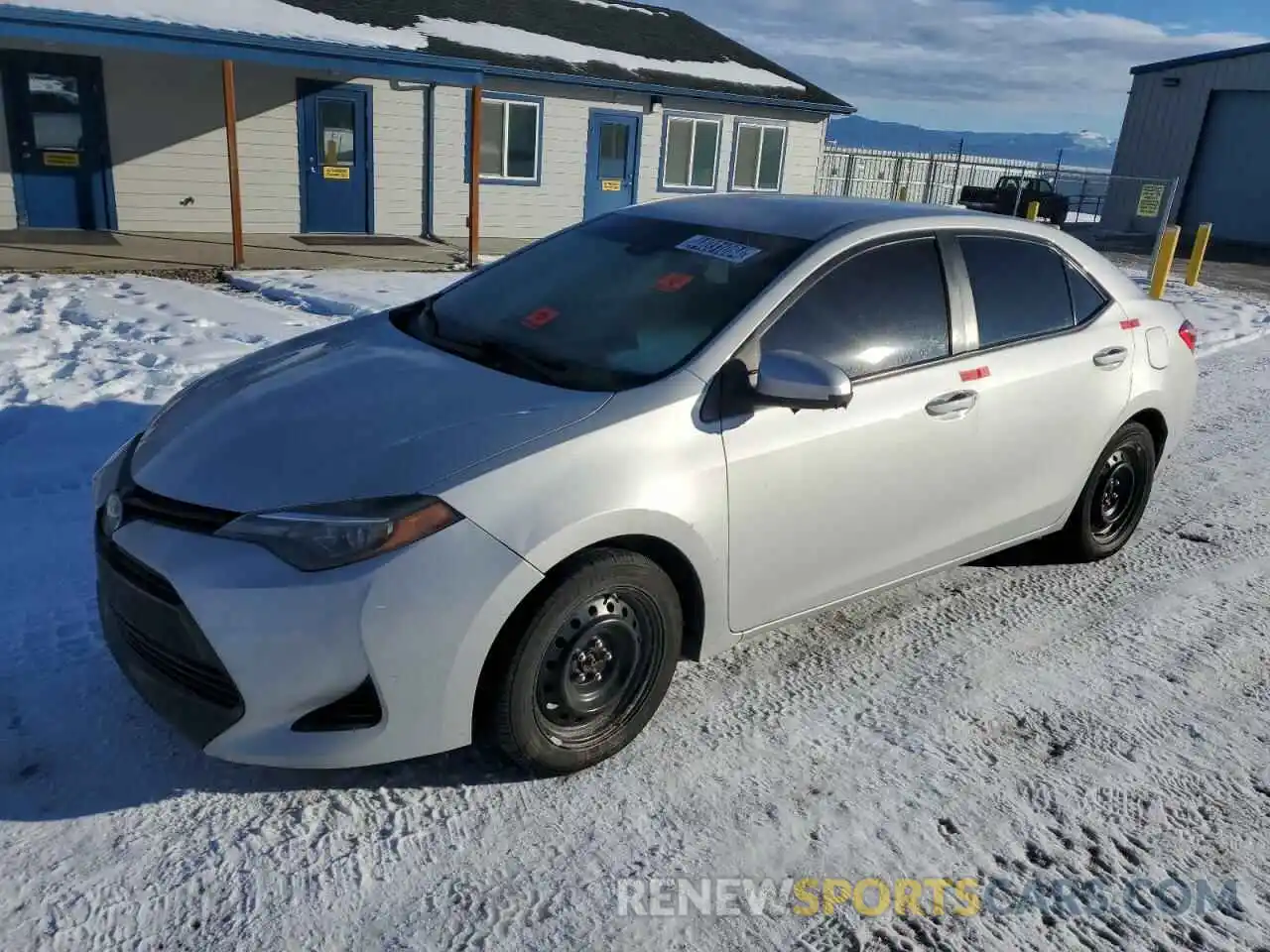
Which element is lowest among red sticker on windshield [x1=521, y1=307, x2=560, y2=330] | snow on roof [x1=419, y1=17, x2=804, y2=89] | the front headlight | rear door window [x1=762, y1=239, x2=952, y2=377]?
the front headlight

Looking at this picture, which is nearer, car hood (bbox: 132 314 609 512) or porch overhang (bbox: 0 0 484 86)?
car hood (bbox: 132 314 609 512)

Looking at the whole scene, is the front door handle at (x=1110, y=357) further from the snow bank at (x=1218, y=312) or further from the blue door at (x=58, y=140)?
the blue door at (x=58, y=140)

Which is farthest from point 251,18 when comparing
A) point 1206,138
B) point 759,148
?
point 1206,138

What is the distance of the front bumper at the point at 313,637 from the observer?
2.43 m

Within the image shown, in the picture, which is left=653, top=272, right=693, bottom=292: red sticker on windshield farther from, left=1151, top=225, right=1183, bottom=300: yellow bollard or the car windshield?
left=1151, top=225, right=1183, bottom=300: yellow bollard

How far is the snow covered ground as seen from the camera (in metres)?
2.41

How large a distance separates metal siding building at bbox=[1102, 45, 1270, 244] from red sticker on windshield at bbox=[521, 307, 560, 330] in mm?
27309

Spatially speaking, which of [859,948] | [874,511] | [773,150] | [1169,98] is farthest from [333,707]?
[1169,98]

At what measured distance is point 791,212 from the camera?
3.77 metres

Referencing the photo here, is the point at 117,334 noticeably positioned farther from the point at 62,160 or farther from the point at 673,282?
the point at 62,160

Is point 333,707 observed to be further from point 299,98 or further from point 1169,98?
point 1169,98

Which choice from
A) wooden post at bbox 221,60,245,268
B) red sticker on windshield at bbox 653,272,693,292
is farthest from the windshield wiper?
wooden post at bbox 221,60,245,268

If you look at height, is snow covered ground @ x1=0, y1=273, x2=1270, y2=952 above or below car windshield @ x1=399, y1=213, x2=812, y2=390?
below

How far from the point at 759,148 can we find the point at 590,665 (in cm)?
1798
